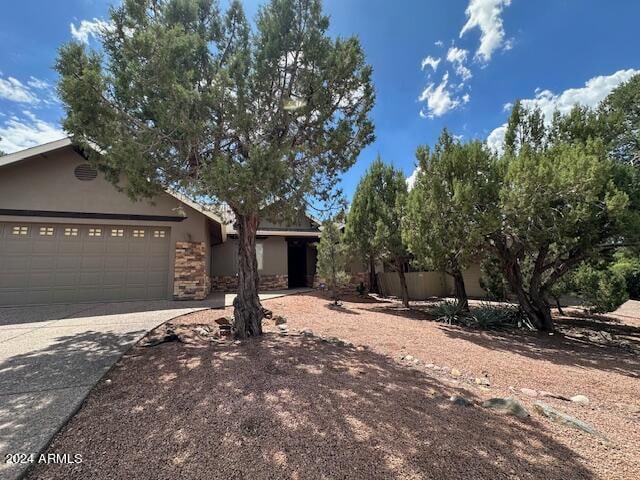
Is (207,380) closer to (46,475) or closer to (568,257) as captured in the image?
(46,475)

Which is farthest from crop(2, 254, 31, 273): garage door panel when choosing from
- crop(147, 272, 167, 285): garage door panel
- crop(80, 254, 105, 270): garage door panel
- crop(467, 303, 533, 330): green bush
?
crop(467, 303, 533, 330): green bush

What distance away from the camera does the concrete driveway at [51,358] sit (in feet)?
8.12

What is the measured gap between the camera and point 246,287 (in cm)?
582

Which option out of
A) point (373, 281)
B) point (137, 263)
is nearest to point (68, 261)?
point (137, 263)

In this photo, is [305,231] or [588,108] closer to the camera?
[588,108]

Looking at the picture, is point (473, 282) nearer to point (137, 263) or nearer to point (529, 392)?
point (529, 392)

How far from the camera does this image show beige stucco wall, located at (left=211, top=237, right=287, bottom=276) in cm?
1540

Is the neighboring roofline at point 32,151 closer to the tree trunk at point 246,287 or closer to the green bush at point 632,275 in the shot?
the tree trunk at point 246,287

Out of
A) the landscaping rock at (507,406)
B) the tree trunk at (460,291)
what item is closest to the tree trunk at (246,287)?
the landscaping rock at (507,406)

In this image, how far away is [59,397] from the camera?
3.02m

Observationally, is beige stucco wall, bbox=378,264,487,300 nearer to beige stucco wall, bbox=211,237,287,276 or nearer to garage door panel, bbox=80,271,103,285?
beige stucco wall, bbox=211,237,287,276

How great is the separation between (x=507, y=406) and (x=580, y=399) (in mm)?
1513

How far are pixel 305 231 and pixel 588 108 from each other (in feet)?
39.2

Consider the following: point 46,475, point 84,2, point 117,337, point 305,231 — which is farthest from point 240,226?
point 305,231
